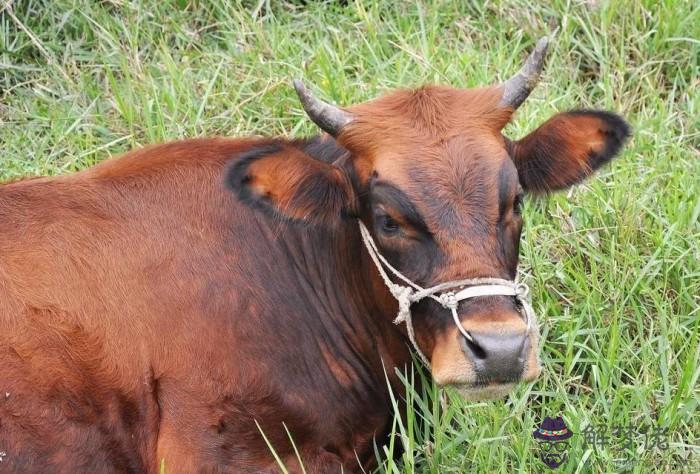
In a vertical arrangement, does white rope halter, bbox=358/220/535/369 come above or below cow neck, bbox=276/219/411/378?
above

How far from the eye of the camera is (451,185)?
482cm

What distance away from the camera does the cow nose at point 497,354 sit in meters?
4.52

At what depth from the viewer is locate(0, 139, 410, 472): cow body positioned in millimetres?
5152

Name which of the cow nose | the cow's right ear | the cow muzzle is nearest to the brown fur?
the cow's right ear

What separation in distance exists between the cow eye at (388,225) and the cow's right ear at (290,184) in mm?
273

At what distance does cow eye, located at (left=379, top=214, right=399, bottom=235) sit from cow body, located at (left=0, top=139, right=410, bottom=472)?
1.20 ft

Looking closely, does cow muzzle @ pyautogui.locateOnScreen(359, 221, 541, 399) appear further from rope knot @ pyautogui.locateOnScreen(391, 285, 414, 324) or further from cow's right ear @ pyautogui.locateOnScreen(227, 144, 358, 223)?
cow's right ear @ pyautogui.locateOnScreen(227, 144, 358, 223)

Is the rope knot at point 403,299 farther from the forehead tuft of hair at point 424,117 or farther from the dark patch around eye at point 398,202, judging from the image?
the forehead tuft of hair at point 424,117

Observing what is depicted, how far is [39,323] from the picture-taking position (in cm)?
521

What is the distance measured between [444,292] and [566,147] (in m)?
1.21

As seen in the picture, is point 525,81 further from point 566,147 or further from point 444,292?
point 444,292

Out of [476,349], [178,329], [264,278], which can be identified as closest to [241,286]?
[264,278]

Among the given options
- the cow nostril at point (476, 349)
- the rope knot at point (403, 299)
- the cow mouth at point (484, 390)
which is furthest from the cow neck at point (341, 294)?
the cow nostril at point (476, 349)

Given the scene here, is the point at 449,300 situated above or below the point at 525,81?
below
